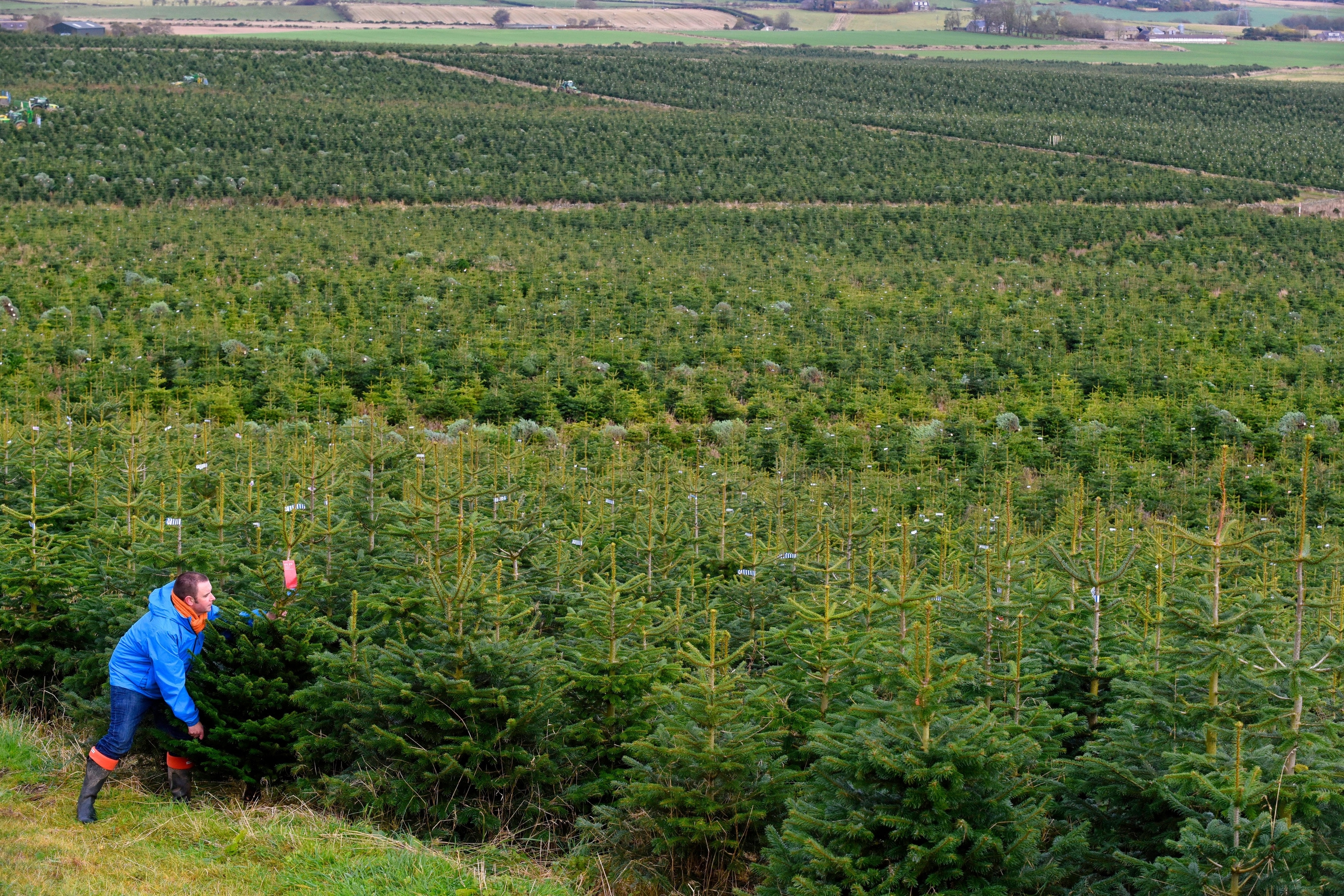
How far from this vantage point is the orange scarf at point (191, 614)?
676cm

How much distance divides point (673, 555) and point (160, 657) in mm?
3689

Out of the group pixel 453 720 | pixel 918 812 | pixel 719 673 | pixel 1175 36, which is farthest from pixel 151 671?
pixel 1175 36

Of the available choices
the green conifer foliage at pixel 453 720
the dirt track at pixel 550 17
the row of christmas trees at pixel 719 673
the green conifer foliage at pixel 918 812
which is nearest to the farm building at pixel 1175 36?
the dirt track at pixel 550 17

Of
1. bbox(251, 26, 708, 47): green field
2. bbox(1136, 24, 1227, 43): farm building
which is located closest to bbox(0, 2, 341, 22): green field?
bbox(251, 26, 708, 47): green field

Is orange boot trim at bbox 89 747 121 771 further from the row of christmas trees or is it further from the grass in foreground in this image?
the row of christmas trees

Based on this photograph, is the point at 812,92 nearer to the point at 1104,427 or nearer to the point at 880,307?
the point at 880,307

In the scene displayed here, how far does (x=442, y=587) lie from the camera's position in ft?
22.9

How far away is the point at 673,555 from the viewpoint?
29.8ft

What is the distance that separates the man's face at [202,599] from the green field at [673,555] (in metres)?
0.49

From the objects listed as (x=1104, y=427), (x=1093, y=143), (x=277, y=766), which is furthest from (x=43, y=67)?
(x=277, y=766)

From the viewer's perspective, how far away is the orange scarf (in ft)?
22.2

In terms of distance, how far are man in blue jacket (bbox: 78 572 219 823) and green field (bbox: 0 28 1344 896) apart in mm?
117

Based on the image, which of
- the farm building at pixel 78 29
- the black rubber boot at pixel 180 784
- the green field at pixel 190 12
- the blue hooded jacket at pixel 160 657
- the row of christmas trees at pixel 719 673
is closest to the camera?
the row of christmas trees at pixel 719 673

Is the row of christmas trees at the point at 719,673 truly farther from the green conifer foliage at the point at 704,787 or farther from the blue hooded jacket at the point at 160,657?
the blue hooded jacket at the point at 160,657
